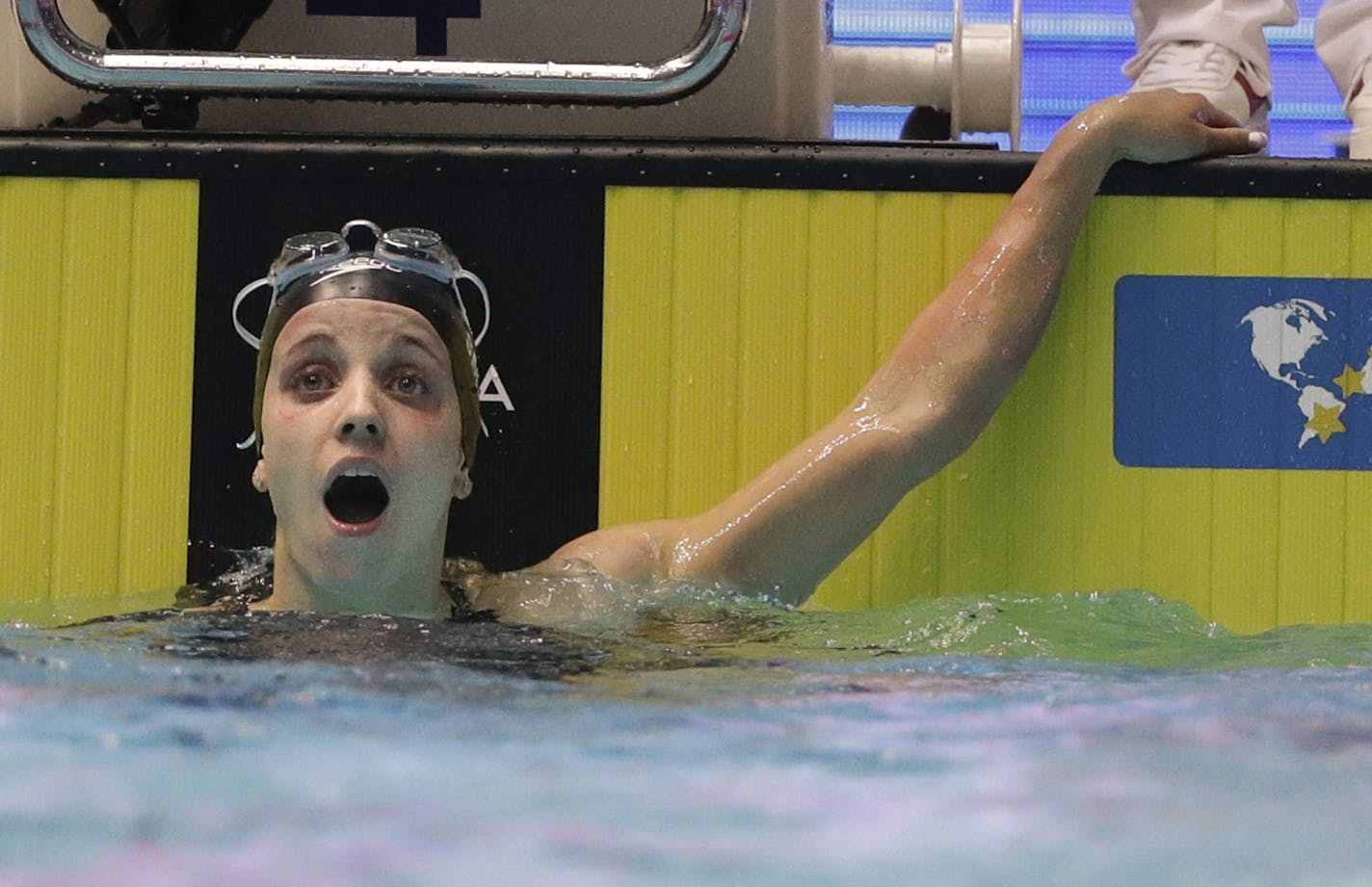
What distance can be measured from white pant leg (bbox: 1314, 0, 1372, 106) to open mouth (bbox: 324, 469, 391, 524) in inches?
71.7

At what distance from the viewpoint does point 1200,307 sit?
2.56m

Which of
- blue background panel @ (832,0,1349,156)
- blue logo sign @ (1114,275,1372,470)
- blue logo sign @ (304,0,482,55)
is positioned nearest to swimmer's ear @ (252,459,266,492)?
blue logo sign @ (304,0,482,55)

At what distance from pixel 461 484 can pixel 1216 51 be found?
146cm

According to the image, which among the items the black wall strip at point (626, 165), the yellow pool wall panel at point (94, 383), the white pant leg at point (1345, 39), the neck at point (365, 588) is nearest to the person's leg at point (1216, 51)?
the white pant leg at point (1345, 39)

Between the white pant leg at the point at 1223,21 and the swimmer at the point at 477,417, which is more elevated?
the white pant leg at the point at 1223,21

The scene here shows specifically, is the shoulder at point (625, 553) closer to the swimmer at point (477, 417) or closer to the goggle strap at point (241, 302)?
the swimmer at point (477, 417)

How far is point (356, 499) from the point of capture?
217cm

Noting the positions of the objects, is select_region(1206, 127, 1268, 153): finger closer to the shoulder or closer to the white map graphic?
the white map graphic

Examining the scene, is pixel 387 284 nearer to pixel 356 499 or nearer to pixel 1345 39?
pixel 356 499

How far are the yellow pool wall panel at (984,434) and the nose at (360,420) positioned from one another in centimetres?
54

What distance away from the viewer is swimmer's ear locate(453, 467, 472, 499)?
2.25m

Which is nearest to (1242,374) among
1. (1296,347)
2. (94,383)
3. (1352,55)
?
(1296,347)

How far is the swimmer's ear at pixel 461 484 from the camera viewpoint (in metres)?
2.25

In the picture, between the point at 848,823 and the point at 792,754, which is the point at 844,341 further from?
the point at 848,823
